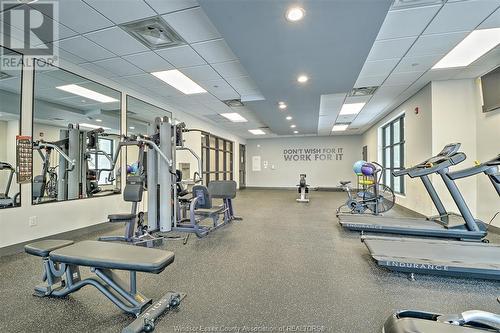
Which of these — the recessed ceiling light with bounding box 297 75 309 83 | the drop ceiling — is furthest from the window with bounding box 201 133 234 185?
the recessed ceiling light with bounding box 297 75 309 83

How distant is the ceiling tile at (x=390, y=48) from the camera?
10.8 ft

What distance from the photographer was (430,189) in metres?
4.00

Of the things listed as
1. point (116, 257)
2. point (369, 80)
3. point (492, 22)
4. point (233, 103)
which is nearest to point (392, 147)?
point (369, 80)

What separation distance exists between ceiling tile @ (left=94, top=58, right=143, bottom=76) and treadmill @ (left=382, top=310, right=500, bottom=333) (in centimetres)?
471

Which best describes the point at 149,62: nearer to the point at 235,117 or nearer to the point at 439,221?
the point at 235,117

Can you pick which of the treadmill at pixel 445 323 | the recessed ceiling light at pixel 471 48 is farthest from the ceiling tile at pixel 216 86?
the treadmill at pixel 445 323

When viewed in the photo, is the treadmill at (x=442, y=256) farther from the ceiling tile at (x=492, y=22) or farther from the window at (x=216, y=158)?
the window at (x=216, y=158)

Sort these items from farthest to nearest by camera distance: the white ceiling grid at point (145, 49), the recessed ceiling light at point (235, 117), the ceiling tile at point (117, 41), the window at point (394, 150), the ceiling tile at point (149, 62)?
1. the recessed ceiling light at point (235, 117)
2. the window at point (394, 150)
3. the ceiling tile at point (149, 62)
4. the ceiling tile at point (117, 41)
5. the white ceiling grid at point (145, 49)

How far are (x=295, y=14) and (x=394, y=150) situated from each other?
6692 mm

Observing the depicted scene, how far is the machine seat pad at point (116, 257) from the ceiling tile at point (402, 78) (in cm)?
507

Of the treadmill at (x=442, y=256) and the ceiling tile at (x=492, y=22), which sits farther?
the ceiling tile at (x=492, y=22)

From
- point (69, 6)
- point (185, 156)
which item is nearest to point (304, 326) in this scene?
point (69, 6)

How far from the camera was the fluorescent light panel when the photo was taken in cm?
427

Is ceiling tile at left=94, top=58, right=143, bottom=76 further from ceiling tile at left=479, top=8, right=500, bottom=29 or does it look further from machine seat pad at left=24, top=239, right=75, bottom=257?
ceiling tile at left=479, top=8, right=500, bottom=29
